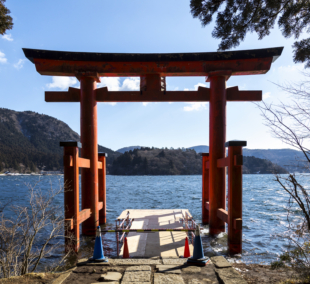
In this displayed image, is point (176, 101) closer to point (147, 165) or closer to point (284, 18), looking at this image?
point (284, 18)

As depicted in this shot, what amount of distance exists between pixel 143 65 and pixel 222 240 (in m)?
7.07

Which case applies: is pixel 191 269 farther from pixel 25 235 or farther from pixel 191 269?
pixel 25 235

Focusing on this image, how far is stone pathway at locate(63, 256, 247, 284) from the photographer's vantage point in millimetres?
4641

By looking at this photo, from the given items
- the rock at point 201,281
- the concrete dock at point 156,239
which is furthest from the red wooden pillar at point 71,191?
the rock at point 201,281

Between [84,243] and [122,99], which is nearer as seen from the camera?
[84,243]

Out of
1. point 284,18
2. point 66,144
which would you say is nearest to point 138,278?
point 66,144

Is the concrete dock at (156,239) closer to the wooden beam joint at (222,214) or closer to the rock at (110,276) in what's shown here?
the wooden beam joint at (222,214)

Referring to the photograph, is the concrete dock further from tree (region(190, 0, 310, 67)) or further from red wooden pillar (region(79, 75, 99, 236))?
tree (region(190, 0, 310, 67))

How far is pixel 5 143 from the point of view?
16238cm

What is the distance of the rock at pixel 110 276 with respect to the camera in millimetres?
4703

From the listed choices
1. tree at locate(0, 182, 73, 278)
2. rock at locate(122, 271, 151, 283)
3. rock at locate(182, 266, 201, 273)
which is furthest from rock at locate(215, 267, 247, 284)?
tree at locate(0, 182, 73, 278)

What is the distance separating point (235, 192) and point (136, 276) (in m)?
4.31

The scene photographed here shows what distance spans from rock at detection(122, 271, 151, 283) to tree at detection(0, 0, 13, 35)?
4.94 metres

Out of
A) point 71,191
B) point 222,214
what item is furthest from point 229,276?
point 71,191
